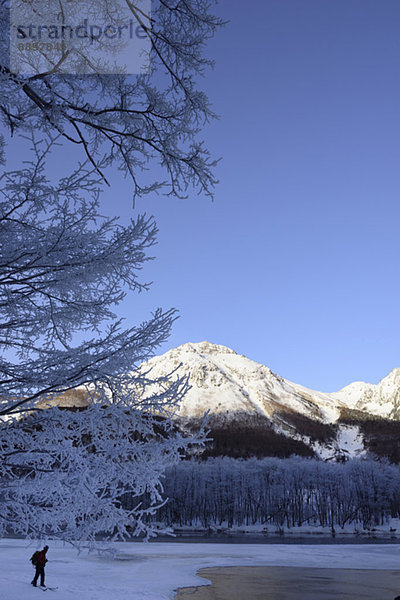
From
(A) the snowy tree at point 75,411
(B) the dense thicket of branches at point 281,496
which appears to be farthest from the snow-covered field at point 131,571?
(B) the dense thicket of branches at point 281,496

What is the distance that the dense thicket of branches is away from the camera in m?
84.0

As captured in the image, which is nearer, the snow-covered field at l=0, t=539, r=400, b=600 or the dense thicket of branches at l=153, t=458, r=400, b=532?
the snow-covered field at l=0, t=539, r=400, b=600

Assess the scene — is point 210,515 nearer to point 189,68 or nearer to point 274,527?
point 274,527

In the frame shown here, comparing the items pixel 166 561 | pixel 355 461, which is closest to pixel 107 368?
pixel 166 561

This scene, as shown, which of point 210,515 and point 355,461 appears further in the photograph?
point 355,461

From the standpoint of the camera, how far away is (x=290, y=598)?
54.2 ft

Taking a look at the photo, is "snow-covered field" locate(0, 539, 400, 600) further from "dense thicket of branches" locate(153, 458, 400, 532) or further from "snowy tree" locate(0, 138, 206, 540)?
"dense thicket of branches" locate(153, 458, 400, 532)

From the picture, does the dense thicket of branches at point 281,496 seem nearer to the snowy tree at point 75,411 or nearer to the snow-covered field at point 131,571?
the snow-covered field at point 131,571

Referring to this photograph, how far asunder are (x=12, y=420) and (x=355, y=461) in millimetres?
100897

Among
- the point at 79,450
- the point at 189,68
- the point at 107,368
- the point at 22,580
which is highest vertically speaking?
the point at 189,68

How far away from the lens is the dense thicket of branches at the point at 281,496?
84000 mm

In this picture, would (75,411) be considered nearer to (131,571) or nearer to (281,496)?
(131,571)

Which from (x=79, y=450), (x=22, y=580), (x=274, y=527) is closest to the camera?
(x=79, y=450)

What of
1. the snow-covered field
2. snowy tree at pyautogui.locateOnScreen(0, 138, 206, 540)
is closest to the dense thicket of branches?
the snow-covered field
